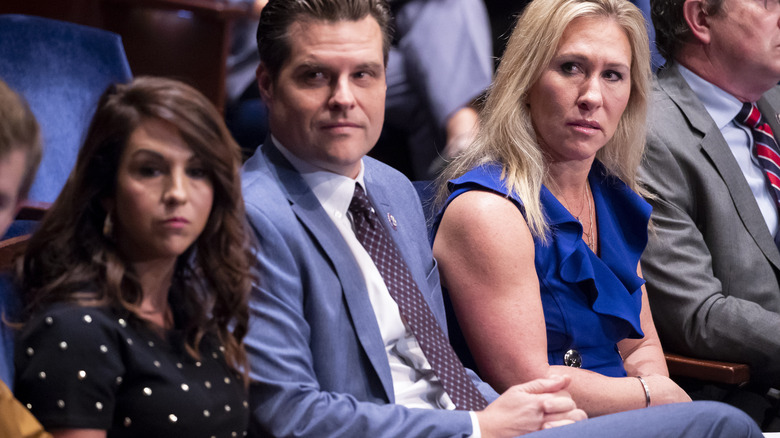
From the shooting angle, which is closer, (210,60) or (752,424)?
(752,424)

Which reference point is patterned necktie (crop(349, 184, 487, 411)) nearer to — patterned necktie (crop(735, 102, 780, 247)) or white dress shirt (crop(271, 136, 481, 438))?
white dress shirt (crop(271, 136, 481, 438))

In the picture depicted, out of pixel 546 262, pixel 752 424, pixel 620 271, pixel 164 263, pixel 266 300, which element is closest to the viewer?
pixel 164 263

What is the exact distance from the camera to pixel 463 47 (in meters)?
2.70

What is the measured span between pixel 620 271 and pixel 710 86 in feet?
2.89

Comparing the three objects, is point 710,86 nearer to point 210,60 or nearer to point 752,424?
point 752,424

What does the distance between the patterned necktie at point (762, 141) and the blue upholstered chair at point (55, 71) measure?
1.91 meters

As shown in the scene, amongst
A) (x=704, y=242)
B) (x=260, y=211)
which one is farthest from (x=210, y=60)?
(x=704, y=242)

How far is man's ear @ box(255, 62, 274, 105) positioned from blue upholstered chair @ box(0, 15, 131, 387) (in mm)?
500

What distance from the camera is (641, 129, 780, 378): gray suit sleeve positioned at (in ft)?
8.19

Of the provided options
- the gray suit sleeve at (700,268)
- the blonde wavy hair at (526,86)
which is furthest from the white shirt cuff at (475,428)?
the gray suit sleeve at (700,268)

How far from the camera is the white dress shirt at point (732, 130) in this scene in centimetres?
285

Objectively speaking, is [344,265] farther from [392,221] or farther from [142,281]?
[142,281]

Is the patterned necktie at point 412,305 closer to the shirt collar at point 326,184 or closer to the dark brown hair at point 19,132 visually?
the shirt collar at point 326,184

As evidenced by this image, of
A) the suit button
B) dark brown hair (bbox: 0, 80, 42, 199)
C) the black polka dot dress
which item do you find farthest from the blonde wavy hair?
dark brown hair (bbox: 0, 80, 42, 199)
